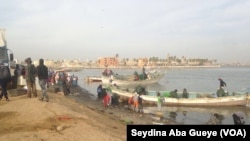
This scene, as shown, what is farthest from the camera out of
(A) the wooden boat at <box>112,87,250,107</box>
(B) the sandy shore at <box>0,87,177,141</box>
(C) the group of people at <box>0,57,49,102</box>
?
(A) the wooden boat at <box>112,87,250,107</box>

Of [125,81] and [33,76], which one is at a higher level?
[33,76]

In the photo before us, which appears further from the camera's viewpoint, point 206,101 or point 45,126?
point 206,101

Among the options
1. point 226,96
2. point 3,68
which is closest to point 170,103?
point 226,96

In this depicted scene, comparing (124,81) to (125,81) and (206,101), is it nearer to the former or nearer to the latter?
(125,81)

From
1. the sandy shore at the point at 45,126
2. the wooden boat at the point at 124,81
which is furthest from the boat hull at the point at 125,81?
the sandy shore at the point at 45,126

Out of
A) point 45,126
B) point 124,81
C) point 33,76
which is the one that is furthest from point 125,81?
point 45,126

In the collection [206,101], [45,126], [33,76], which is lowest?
[206,101]

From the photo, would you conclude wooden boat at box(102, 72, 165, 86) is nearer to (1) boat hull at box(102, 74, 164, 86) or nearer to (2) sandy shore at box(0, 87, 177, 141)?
(1) boat hull at box(102, 74, 164, 86)

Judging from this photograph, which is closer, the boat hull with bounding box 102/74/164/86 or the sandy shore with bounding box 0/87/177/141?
the sandy shore with bounding box 0/87/177/141

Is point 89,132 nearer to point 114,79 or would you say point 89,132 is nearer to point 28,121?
point 28,121

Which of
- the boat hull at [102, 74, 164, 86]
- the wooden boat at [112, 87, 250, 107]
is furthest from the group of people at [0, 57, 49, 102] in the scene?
the boat hull at [102, 74, 164, 86]

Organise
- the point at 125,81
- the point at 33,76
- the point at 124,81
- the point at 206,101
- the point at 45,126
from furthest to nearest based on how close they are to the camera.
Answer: the point at 124,81, the point at 125,81, the point at 206,101, the point at 33,76, the point at 45,126

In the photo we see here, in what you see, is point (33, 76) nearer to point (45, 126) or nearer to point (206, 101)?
point (45, 126)

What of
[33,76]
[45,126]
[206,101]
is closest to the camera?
[45,126]
